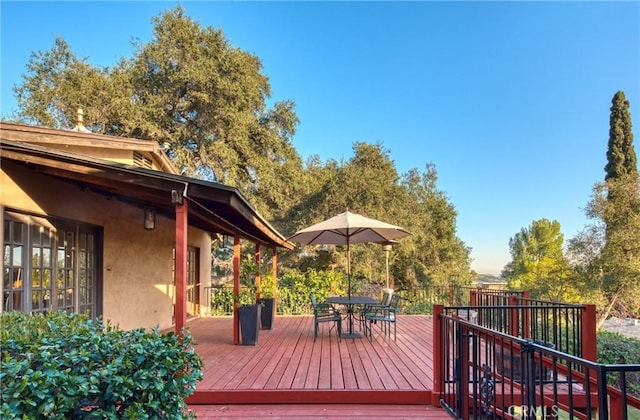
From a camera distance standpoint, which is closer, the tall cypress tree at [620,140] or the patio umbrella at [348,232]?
the patio umbrella at [348,232]

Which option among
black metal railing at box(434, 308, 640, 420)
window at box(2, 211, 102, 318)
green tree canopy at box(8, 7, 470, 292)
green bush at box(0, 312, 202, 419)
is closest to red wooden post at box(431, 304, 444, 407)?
black metal railing at box(434, 308, 640, 420)

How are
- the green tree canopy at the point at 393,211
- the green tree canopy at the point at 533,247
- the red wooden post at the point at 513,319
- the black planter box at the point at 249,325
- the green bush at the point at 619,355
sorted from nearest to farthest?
1. the red wooden post at the point at 513,319
2. the black planter box at the point at 249,325
3. the green bush at the point at 619,355
4. the green tree canopy at the point at 393,211
5. the green tree canopy at the point at 533,247

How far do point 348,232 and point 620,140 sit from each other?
15557 mm

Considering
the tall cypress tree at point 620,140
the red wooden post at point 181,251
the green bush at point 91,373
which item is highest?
the tall cypress tree at point 620,140

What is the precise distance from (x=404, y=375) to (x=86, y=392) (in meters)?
3.30

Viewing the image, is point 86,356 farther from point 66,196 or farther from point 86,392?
point 66,196

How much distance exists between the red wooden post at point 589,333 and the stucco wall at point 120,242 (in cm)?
469

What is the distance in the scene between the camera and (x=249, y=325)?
5.96 metres

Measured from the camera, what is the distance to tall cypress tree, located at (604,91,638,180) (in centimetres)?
1620

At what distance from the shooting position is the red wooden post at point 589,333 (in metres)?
4.04

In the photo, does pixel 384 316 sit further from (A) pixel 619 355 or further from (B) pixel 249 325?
(A) pixel 619 355

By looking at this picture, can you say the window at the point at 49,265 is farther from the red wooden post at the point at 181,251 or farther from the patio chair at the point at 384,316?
the patio chair at the point at 384,316

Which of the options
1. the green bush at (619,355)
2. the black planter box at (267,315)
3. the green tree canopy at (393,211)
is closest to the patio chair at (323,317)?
the black planter box at (267,315)

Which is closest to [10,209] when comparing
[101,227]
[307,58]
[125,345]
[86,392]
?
[101,227]
